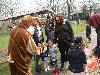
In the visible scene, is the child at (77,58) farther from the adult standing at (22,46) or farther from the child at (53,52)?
the child at (53,52)

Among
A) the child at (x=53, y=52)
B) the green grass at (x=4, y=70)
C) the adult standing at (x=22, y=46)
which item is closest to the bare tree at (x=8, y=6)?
the green grass at (x=4, y=70)

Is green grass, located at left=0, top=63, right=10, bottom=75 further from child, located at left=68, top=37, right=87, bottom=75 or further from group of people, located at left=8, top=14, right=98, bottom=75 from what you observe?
child, located at left=68, top=37, right=87, bottom=75

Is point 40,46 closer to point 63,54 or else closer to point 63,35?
point 63,35

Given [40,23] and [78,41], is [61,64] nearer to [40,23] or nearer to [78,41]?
[78,41]

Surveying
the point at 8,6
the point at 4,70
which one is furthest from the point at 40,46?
the point at 8,6

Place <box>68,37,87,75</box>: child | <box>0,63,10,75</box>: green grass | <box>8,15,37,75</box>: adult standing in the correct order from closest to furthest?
1. <box>8,15,37,75</box>: adult standing
2. <box>68,37,87,75</box>: child
3. <box>0,63,10,75</box>: green grass

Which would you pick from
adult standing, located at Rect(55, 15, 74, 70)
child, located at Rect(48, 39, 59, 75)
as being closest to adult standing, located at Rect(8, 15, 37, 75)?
adult standing, located at Rect(55, 15, 74, 70)

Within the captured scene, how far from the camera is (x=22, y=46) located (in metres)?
8.77

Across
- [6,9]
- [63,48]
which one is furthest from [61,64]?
[6,9]

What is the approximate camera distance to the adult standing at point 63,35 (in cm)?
1252

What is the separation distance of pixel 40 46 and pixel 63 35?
12.6 ft

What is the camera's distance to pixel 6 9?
59.4 metres

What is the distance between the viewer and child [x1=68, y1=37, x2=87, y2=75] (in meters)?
10.3

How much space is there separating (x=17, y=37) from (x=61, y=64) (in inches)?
184
